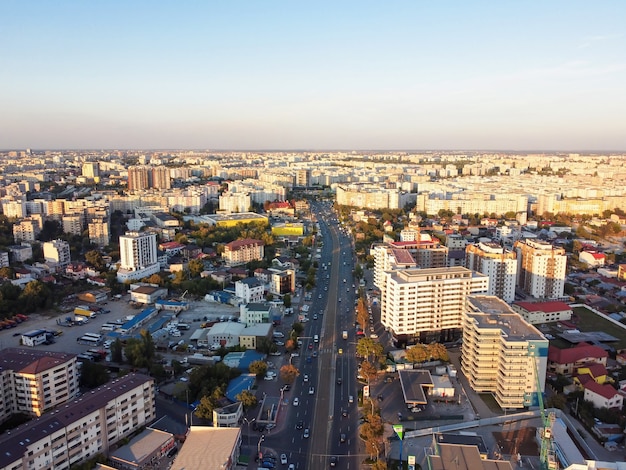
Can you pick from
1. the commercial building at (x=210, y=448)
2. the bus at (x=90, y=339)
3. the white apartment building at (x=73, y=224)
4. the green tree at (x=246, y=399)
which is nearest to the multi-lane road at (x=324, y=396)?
the green tree at (x=246, y=399)

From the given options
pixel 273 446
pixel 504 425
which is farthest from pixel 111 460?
pixel 504 425

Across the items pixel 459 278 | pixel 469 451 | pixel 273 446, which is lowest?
pixel 273 446

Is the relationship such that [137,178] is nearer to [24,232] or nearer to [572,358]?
[24,232]

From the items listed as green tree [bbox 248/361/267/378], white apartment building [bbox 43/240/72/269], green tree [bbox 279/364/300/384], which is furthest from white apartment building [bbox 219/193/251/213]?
green tree [bbox 279/364/300/384]

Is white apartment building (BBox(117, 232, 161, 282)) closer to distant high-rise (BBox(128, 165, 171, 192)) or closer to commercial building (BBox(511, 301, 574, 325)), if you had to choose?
commercial building (BBox(511, 301, 574, 325))

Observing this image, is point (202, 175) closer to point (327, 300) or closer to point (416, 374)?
point (327, 300)

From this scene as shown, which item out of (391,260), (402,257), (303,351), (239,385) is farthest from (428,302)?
(239,385)
